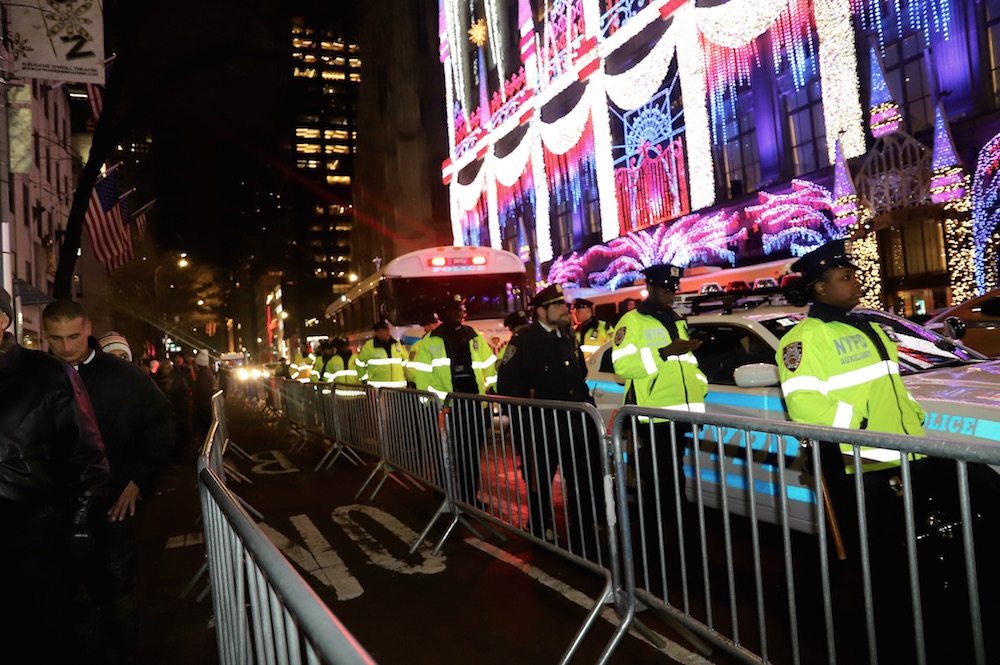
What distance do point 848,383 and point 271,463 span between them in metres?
10.1

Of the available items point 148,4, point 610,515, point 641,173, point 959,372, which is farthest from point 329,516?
point 641,173

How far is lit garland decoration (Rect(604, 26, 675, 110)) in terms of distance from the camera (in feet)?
86.2

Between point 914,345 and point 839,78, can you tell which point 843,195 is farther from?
point 914,345

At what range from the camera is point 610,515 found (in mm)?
3648

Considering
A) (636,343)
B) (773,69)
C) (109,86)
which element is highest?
(773,69)

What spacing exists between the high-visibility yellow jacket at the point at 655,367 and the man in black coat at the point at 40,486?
332 centimetres

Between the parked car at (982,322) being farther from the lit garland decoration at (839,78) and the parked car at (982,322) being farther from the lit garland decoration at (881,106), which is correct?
the lit garland decoration at (839,78)

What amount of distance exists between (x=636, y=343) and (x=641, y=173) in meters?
26.0

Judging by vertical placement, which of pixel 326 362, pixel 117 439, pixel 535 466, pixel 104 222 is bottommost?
pixel 535 466

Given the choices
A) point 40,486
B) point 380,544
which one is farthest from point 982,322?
point 40,486

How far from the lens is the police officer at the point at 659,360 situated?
5109 mm

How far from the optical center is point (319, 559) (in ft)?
19.6

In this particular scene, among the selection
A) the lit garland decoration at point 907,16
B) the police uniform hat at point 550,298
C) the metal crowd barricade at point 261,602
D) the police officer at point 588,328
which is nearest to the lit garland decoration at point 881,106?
the lit garland decoration at point 907,16

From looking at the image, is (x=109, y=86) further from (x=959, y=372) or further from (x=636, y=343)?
(x=959, y=372)
